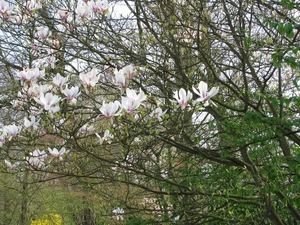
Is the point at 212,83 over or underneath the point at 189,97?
over

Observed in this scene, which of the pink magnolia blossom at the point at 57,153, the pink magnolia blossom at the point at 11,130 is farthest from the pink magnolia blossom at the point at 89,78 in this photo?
the pink magnolia blossom at the point at 11,130

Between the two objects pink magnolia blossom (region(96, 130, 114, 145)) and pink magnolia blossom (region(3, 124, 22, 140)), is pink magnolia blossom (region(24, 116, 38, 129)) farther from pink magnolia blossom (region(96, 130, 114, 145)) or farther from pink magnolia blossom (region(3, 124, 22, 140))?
pink magnolia blossom (region(96, 130, 114, 145))

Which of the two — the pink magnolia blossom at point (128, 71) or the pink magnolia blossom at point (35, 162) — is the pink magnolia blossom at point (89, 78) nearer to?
the pink magnolia blossom at point (128, 71)

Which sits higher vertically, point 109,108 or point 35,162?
point 35,162

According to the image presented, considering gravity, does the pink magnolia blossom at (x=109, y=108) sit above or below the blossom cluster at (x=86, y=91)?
below

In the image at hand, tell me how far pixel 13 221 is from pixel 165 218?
273 inches

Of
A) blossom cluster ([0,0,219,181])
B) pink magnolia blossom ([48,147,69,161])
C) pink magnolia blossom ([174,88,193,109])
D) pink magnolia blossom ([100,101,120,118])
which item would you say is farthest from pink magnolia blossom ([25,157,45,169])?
pink magnolia blossom ([174,88,193,109])

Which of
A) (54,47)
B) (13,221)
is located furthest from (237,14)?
(13,221)

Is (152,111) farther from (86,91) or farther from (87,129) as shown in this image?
(87,129)

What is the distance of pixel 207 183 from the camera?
3.29 meters

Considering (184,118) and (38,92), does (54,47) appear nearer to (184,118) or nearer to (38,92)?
(38,92)

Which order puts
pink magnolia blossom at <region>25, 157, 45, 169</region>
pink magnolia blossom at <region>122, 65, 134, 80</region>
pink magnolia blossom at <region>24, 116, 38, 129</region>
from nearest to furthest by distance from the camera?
pink magnolia blossom at <region>122, 65, 134, 80</region>, pink magnolia blossom at <region>24, 116, 38, 129</region>, pink magnolia blossom at <region>25, 157, 45, 169</region>

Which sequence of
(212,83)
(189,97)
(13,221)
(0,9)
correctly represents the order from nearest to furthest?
1. (189,97)
2. (0,9)
3. (212,83)
4. (13,221)

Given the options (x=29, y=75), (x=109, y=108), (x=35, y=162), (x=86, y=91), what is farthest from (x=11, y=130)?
(x=109, y=108)
